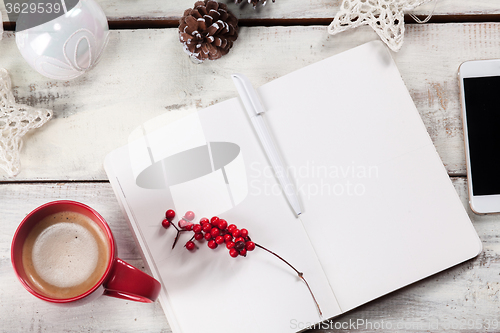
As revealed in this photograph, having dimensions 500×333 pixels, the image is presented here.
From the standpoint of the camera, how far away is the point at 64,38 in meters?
0.50

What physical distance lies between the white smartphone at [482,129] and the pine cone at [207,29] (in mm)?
391

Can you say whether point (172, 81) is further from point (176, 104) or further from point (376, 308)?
point (376, 308)

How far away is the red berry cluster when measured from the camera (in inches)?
20.8

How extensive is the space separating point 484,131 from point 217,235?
0.46m

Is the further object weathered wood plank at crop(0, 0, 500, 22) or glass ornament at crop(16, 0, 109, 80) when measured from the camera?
weathered wood plank at crop(0, 0, 500, 22)

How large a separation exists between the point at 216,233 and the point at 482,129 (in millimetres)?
459

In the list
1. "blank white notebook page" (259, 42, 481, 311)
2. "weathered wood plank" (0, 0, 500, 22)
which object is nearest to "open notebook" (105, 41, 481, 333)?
"blank white notebook page" (259, 42, 481, 311)

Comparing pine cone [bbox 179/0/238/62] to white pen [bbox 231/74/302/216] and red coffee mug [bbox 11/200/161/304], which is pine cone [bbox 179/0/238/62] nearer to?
white pen [bbox 231/74/302/216]

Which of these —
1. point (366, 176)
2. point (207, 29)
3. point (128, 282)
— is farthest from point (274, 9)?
point (128, 282)

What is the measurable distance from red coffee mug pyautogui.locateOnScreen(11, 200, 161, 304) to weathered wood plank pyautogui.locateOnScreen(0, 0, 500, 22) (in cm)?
34

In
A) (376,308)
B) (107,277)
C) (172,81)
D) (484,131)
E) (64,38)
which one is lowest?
(376,308)

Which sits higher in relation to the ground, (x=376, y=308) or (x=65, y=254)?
(x=65, y=254)

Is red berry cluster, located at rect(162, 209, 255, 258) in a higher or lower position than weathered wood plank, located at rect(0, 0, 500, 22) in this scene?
lower

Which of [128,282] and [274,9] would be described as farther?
[274,9]
